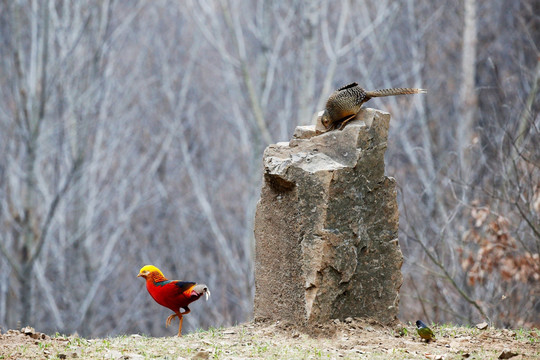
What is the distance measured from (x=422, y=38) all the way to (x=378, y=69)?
37.8 inches

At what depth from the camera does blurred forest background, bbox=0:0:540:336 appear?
871cm

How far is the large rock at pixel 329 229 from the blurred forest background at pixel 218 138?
8.02 ft

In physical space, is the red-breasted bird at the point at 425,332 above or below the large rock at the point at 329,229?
below

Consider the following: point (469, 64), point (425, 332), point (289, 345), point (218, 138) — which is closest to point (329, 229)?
point (289, 345)

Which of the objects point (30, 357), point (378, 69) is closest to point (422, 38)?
point (378, 69)

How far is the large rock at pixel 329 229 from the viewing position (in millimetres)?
4727

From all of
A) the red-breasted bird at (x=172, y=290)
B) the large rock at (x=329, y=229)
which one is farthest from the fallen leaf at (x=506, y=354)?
the red-breasted bird at (x=172, y=290)

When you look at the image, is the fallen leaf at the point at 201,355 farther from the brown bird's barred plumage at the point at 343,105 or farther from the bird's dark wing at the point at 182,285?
the brown bird's barred plumage at the point at 343,105

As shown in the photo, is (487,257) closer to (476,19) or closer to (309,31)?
(309,31)

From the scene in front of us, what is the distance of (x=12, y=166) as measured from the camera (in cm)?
1035

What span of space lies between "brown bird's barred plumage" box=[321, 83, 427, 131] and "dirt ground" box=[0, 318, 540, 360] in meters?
1.41

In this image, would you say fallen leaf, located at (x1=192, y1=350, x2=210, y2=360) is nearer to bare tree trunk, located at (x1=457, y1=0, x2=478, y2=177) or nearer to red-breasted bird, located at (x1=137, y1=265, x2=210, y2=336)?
red-breasted bird, located at (x1=137, y1=265, x2=210, y2=336)

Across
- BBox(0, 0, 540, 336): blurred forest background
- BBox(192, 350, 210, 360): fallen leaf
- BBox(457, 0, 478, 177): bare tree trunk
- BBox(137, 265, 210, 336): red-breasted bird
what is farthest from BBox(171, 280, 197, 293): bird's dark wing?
BBox(457, 0, 478, 177): bare tree trunk

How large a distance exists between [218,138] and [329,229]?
1040 centimetres
